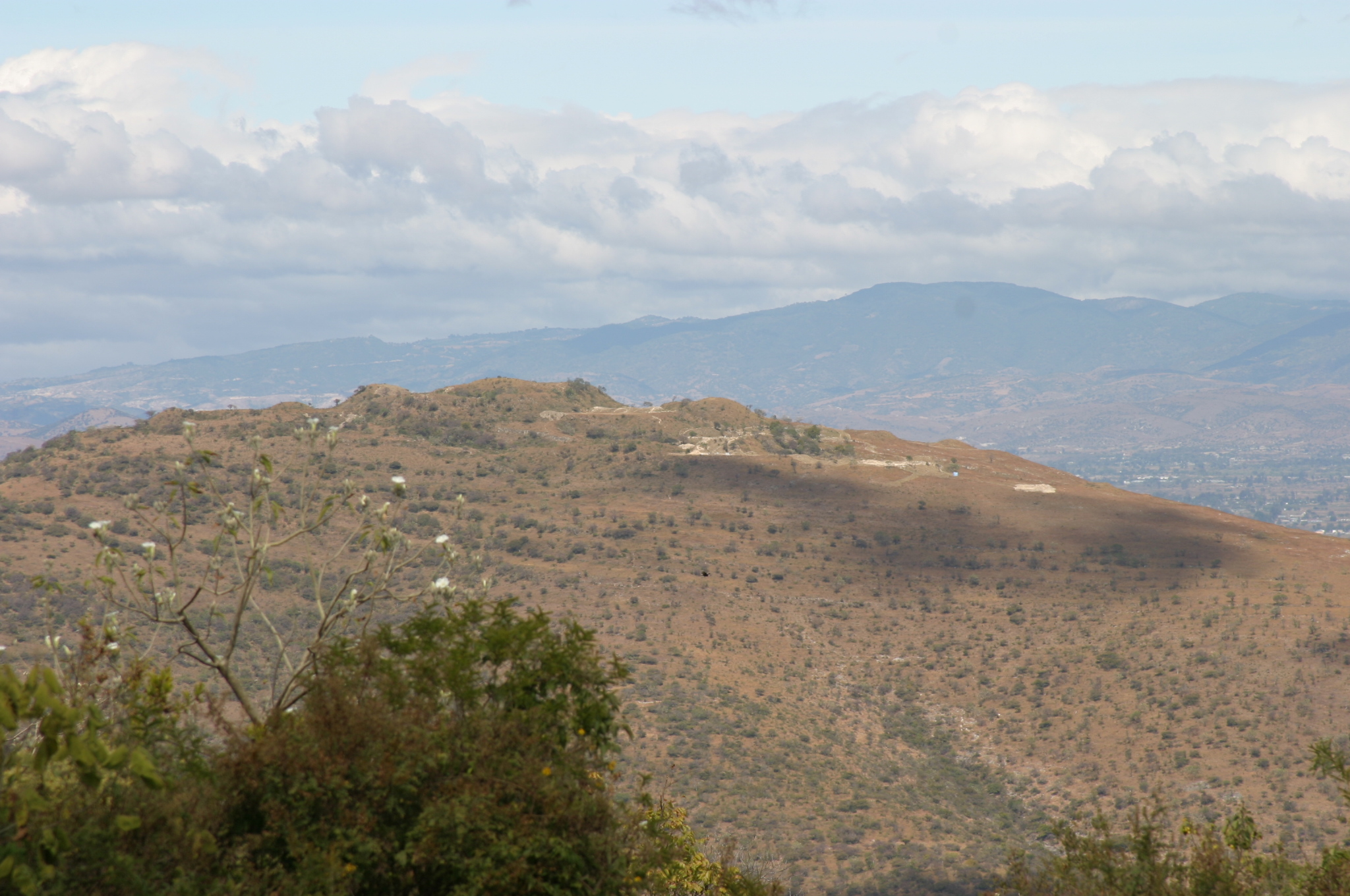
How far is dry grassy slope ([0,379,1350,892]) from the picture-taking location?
35.8m

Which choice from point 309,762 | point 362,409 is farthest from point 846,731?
point 362,409

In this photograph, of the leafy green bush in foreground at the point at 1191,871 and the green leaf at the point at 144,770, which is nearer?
the green leaf at the point at 144,770

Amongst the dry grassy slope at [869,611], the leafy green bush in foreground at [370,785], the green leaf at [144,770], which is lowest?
the dry grassy slope at [869,611]

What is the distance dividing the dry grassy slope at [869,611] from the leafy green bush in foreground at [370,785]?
835 cm

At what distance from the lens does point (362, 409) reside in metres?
90.5

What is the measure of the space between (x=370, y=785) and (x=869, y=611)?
49.4 metres

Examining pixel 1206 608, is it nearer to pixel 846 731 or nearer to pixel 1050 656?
pixel 1050 656

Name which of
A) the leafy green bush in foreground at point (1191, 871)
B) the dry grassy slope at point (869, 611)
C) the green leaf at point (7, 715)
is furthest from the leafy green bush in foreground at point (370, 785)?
the dry grassy slope at point (869, 611)

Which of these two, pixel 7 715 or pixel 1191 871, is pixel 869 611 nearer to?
pixel 1191 871

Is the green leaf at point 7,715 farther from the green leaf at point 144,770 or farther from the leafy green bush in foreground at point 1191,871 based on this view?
the leafy green bush in foreground at point 1191,871

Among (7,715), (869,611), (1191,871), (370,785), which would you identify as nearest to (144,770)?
(7,715)

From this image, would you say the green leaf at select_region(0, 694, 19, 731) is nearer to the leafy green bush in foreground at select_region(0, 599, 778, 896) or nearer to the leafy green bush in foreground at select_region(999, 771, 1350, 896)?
the leafy green bush in foreground at select_region(0, 599, 778, 896)

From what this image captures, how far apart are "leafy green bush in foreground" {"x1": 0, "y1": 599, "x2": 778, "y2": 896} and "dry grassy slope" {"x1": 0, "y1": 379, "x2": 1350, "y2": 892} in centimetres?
835

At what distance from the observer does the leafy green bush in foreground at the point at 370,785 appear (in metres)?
7.91
